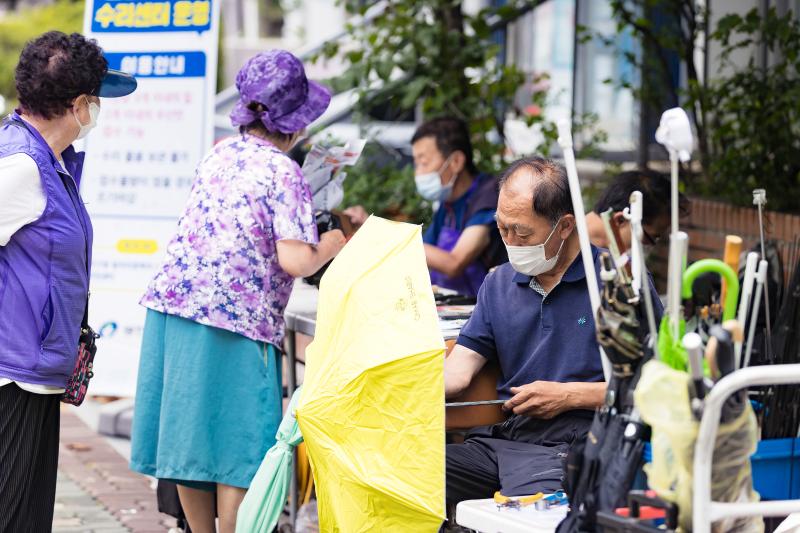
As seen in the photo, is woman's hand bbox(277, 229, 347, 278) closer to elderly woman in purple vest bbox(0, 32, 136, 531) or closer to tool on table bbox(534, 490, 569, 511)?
elderly woman in purple vest bbox(0, 32, 136, 531)

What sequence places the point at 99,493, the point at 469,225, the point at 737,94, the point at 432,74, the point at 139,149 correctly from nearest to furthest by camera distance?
the point at 469,225, the point at 99,493, the point at 139,149, the point at 737,94, the point at 432,74

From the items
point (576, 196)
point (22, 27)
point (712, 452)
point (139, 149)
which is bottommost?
point (712, 452)

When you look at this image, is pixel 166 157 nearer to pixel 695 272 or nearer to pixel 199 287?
pixel 199 287

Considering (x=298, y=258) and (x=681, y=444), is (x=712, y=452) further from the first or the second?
(x=298, y=258)

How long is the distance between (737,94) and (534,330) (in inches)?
124

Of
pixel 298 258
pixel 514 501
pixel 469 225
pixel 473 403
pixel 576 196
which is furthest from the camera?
pixel 469 225

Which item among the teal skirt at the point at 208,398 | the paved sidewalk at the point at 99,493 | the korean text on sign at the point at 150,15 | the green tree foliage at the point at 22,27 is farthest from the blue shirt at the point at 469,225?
the green tree foliage at the point at 22,27

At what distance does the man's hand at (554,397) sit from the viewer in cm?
348

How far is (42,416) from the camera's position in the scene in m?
3.62

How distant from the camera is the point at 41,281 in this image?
3467 mm

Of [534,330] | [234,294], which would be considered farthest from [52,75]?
[534,330]

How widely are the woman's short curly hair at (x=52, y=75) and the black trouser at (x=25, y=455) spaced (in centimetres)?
82

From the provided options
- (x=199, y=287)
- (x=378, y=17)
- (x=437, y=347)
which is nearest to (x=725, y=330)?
(x=437, y=347)

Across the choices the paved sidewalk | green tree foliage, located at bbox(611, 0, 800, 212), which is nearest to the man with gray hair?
the paved sidewalk
